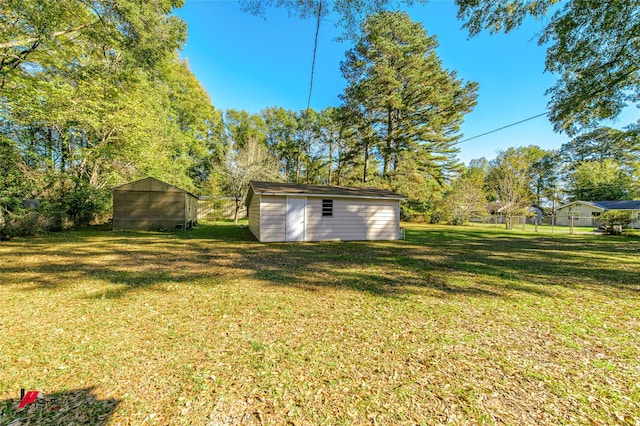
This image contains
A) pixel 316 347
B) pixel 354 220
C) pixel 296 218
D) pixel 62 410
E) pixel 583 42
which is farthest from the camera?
pixel 354 220

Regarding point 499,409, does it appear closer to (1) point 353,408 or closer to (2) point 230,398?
(1) point 353,408

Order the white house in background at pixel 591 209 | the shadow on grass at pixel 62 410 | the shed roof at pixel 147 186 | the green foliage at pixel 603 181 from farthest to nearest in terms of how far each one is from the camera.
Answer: the green foliage at pixel 603 181 → the white house in background at pixel 591 209 → the shed roof at pixel 147 186 → the shadow on grass at pixel 62 410

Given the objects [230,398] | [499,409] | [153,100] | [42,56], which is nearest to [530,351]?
[499,409]

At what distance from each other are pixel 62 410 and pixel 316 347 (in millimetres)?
1968

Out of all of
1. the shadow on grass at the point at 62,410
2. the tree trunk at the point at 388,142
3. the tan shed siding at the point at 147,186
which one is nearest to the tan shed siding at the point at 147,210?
the tan shed siding at the point at 147,186

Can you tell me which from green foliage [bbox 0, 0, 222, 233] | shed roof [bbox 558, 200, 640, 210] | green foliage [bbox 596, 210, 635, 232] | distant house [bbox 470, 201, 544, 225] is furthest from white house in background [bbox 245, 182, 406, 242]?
shed roof [bbox 558, 200, 640, 210]

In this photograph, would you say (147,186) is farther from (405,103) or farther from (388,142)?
(405,103)

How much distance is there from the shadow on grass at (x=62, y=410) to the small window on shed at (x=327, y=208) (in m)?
9.25

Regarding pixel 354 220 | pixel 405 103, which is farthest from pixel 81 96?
pixel 405 103

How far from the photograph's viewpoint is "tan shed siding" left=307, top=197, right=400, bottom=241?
10.7 m

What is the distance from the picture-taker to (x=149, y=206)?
511 inches

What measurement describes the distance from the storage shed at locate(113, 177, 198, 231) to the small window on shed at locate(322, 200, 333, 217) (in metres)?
7.98

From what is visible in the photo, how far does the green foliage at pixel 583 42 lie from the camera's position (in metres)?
7.81

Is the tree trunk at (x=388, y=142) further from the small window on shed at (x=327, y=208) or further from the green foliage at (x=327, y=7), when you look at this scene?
the green foliage at (x=327, y=7)
